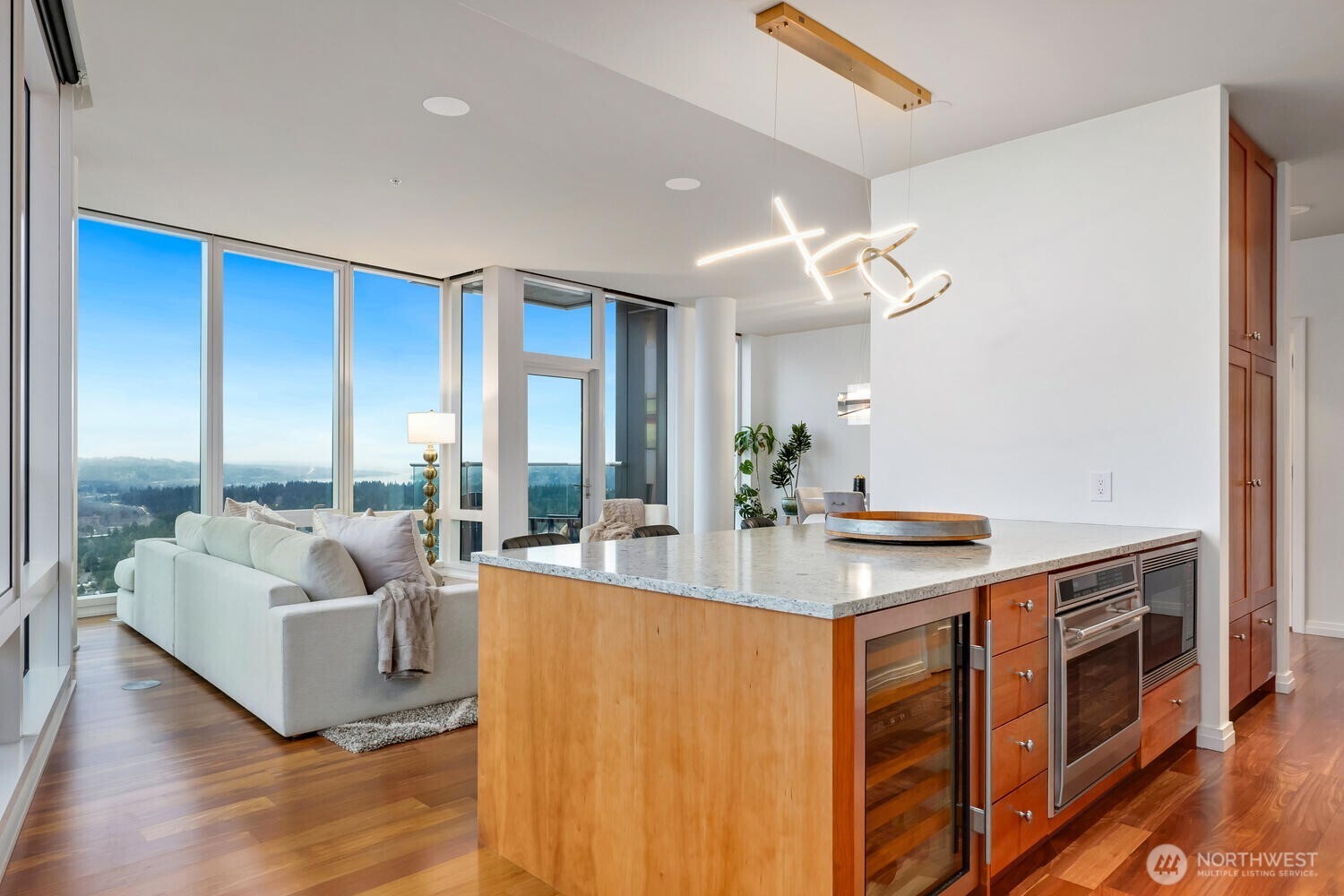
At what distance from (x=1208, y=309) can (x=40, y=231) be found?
451 centimetres

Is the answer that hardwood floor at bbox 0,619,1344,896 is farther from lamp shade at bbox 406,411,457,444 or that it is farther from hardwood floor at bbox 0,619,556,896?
lamp shade at bbox 406,411,457,444

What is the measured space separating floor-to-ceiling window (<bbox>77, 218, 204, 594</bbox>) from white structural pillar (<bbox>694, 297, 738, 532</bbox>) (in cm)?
437

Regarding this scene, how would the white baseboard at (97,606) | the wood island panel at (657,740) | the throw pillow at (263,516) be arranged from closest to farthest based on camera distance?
the wood island panel at (657,740), the throw pillow at (263,516), the white baseboard at (97,606)

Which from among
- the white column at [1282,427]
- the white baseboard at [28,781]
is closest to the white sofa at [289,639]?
the white baseboard at [28,781]

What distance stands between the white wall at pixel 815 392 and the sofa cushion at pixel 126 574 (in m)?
7.16

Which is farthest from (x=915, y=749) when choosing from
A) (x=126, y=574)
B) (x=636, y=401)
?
(x=636, y=401)

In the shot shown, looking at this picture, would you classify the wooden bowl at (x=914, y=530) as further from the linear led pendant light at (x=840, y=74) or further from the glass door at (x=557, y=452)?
the glass door at (x=557, y=452)

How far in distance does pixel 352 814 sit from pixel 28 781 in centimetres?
103

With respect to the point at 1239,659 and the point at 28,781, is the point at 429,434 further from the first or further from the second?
the point at 1239,659

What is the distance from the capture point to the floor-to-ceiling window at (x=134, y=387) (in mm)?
5660

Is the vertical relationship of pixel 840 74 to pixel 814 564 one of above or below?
above

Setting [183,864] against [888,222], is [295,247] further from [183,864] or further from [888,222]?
[183,864]

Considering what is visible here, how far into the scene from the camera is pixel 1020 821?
6.58 feet

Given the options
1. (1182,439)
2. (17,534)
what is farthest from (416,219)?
(1182,439)
